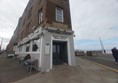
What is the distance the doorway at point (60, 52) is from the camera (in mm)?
10330

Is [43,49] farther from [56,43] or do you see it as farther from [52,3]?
[52,3]

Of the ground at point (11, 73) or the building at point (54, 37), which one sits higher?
the building at point (54, 37)

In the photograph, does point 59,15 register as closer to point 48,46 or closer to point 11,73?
point 48,46

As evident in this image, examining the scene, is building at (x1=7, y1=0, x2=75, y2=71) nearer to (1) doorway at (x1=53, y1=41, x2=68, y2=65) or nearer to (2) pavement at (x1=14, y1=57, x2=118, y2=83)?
(1) doorway at (x1=53, y1=41, x2=68, y2=65)

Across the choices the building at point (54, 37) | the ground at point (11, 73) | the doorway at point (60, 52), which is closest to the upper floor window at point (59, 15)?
the building at point (54, 37)

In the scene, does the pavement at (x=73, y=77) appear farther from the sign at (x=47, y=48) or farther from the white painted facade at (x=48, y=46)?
the sign at (x=47, y=48)

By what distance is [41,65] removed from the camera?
27.6ft

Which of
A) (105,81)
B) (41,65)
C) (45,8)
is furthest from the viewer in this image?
(45,8)

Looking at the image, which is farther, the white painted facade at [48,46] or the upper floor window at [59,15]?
the upper floor window at [59,15]

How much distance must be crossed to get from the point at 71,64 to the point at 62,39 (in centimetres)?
288

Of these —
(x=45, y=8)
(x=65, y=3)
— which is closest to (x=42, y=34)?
(x=45, y=8)

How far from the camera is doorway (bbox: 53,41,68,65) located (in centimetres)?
1033

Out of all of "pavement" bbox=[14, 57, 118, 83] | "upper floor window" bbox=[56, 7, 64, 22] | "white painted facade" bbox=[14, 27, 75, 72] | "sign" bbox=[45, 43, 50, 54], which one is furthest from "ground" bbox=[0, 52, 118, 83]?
"upper floor window" bbox=[56, 7, 64, 22]

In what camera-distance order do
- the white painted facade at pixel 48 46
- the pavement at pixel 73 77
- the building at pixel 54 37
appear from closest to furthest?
1. the pavement at pixel 73 77
2. the white painted facade at pixel 48 46
3. the building at pixel 54 37
